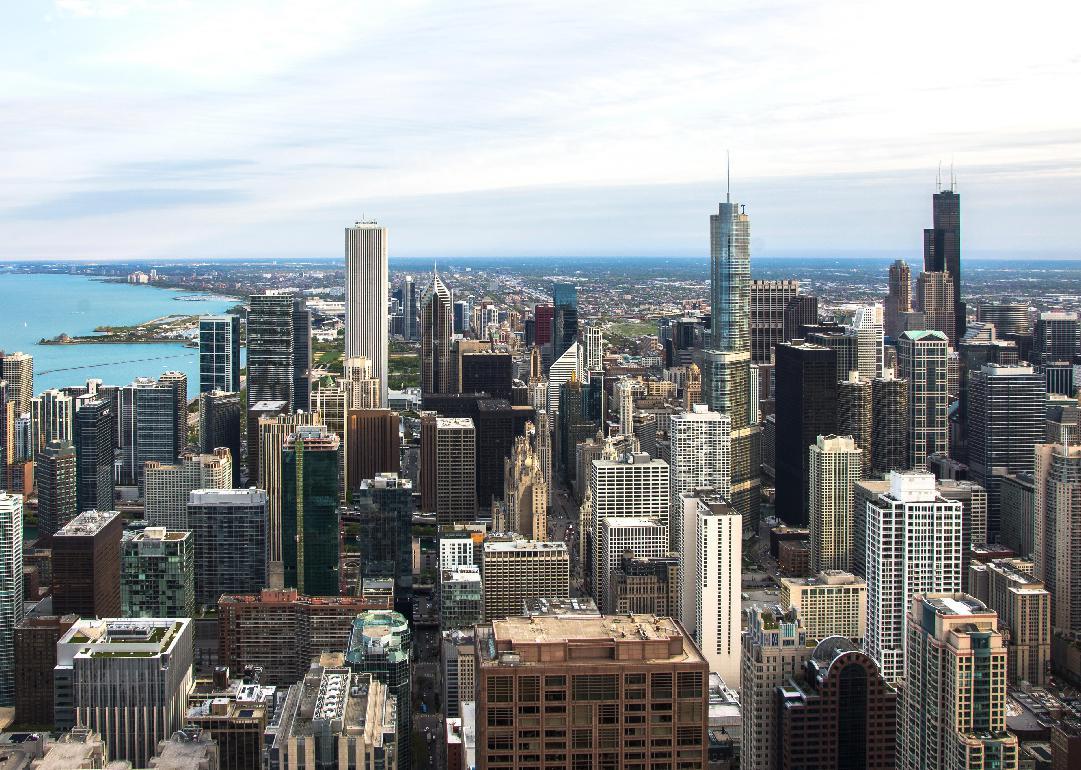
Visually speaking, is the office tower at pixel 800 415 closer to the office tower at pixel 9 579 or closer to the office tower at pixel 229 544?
the office tower at pixel 229 544

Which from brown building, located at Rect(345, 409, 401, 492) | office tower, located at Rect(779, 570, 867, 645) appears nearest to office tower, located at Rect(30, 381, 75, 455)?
brown building, located at Rect(345, 409, 401, 492)

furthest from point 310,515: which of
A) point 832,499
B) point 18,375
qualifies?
point 18,375

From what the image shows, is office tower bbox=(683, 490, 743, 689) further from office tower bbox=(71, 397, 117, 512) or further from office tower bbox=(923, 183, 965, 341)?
office tower bbox=(923, 183, 965, 341)

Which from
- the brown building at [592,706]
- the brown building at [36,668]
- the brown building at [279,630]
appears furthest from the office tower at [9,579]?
the brown building at [592,706]

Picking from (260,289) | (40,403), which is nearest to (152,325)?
(260,289)

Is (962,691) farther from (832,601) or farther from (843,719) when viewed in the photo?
(832,601)
